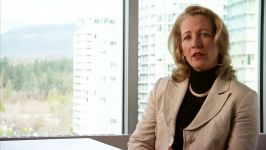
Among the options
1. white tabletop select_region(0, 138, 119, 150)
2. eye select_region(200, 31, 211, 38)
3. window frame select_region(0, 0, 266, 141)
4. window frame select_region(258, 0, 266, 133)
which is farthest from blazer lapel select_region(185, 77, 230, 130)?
window frame select_region(258, 0, 266, 133)

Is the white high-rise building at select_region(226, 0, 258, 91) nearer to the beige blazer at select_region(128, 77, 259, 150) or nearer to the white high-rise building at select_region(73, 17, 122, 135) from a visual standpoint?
the white high-rise building at select_region(73, 17, 122, 135)

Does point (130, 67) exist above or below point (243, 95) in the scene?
above

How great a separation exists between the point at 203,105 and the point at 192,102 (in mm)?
81

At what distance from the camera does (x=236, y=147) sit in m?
1.70

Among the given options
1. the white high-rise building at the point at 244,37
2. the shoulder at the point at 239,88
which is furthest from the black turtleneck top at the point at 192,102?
the white high-rise building at the point at 244,37

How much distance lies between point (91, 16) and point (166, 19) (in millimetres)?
718

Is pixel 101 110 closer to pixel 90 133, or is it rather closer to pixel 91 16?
pixel 90 133

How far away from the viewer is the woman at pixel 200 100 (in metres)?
1.73

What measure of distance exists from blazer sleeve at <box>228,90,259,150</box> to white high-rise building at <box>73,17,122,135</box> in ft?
6.50

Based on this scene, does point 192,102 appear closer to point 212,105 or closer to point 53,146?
point 212,105

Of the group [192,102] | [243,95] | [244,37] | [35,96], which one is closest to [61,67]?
[35,96]

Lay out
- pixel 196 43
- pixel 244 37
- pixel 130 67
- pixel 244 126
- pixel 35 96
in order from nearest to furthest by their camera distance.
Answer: pixel 244 126
pixel 196 43
pixel 35 96
pixel 130 67
pixel 244 37

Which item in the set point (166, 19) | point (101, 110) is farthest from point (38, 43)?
point (166, 19)

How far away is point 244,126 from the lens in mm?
1722
